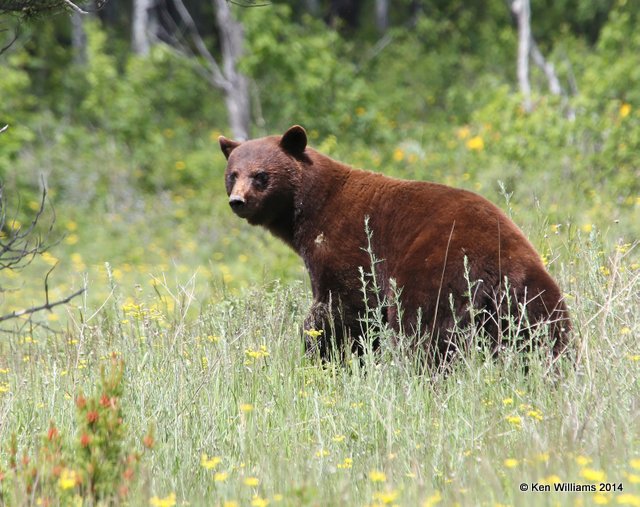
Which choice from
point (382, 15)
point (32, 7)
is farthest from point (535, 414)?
point (382, 15)

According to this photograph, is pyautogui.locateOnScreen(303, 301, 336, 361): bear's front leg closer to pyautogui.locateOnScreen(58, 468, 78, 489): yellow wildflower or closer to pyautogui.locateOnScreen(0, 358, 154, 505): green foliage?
pyautogui.locateOnScreen(0, 358, 154, 505): green foliage

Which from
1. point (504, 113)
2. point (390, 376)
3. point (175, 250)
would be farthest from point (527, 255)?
point (175, 250)

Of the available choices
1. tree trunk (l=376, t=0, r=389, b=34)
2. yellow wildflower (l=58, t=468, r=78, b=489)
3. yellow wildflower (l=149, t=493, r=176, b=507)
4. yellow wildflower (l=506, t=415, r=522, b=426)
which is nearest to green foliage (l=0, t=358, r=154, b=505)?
yellow wildflower (l=58, t=468, r=78, b=489)

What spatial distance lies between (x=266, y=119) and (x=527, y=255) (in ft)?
40.3

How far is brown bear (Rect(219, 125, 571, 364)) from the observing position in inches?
178

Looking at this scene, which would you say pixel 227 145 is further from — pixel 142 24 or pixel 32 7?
pixel 142 24

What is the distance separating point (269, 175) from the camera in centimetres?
581

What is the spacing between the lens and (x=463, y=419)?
3814mm

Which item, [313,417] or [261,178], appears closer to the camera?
[313,417]

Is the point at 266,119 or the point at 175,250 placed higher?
the point at 266,119

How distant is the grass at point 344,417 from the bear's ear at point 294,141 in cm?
118

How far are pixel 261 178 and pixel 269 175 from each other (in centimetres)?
5

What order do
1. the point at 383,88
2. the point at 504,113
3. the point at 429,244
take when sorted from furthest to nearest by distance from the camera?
1. the point at 383,88
2. the point at 504,113
3. the point at 429,244

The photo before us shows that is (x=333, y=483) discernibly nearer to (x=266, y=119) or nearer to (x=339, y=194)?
(x=339, y=194)
